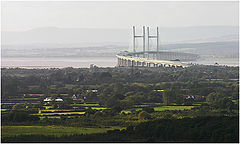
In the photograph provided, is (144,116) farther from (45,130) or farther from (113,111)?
(45,130)

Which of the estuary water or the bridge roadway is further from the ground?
the bridge roadway

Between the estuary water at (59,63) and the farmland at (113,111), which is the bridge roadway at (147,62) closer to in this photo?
the estuary water at (59,63)

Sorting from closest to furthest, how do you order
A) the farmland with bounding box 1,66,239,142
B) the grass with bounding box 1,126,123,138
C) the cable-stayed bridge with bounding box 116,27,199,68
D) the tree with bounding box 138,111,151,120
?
1. the farmland with bounding box 1,66,239,142
2. the grass with bounding box 1,126,123,138
3. the tree with bounding box 138,111,151,120
4. the cable-stayed bridge with bounding box 116,27,199,68

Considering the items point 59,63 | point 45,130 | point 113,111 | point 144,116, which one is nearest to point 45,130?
point 45,130

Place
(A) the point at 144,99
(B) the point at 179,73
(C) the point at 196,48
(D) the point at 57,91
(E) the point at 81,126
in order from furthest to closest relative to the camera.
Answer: (C) the point at 196,48, (B) the point at 179,73, (D) the point at 57,91, (A) the point at 144,99, (E) the point at 81,126

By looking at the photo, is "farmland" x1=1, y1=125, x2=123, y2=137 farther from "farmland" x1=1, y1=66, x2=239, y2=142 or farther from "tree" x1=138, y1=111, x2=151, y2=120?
"tree" x1=138, y1=111, x2=151, y2=120

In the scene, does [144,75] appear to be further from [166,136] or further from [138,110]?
[166,136]

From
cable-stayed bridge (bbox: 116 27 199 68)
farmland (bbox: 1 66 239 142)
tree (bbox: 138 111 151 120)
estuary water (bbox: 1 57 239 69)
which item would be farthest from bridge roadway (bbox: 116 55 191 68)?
tree (bbox: 138 111 151 120)

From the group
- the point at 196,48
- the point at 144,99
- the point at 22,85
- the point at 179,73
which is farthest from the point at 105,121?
the point at 196,48

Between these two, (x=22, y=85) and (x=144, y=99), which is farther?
(x=22, y=85)
